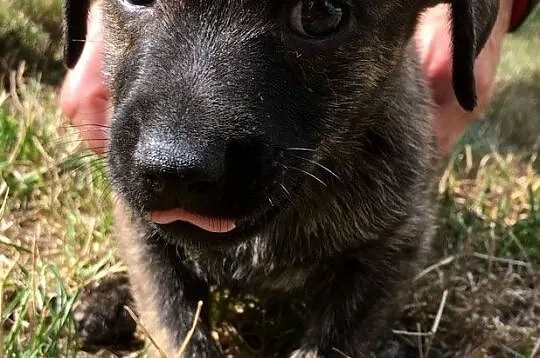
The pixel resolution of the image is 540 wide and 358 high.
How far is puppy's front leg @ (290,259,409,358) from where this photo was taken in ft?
10.1

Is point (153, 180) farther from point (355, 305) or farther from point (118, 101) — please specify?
point (355, 305)

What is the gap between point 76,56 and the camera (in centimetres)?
346

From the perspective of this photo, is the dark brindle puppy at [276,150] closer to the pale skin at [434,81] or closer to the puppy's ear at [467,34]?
the puppy's ear at [467,34]

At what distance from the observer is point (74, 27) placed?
334 cm

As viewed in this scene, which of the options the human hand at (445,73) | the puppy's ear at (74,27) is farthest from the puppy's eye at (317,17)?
the human hand at (445,73)

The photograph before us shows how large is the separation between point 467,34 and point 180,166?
1.31 metres

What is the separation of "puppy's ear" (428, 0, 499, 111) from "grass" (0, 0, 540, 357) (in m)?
0.79

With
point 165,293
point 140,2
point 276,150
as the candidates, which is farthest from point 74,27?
point 276,150

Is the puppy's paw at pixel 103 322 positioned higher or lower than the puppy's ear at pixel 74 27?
lower

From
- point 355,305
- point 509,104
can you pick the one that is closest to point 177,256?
point 355,305

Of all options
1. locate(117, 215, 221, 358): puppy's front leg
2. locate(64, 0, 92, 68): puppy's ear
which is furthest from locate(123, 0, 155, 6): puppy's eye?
locate(117, 215, 221, 358): puppy's front leg

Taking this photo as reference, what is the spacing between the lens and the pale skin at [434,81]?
4.14m

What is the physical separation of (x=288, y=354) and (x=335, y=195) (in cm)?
63

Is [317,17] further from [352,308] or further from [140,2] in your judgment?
[352,308]
